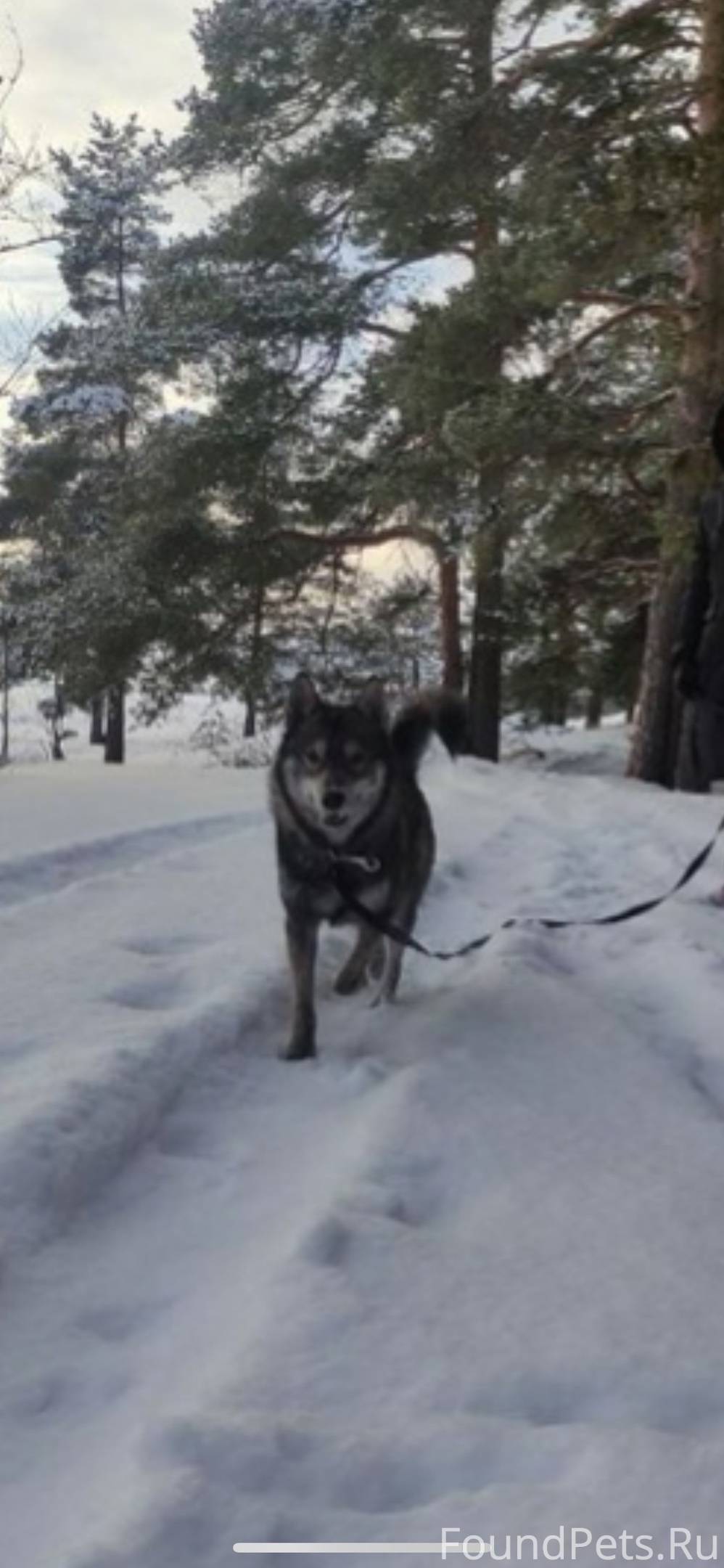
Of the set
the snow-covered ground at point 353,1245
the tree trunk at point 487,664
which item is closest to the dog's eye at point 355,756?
the snow-covered ground at point 353,1245

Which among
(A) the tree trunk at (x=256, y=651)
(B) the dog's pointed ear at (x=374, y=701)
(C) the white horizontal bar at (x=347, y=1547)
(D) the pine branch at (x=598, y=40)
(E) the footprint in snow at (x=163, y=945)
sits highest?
(D) the pine branch at (x=598, y=40)

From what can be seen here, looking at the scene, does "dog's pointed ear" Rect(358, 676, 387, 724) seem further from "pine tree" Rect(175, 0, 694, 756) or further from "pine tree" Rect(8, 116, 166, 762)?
"pine tree" Rect(8, 116, 166, 762)

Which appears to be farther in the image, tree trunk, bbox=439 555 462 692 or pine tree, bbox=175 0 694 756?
tree trunk, bbox=439 555 462 692

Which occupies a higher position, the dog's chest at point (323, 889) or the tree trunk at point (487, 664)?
the tree trunk at point (487, 664)

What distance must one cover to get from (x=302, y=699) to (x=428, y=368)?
1136cm

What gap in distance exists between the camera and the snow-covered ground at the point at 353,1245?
6.70 ft

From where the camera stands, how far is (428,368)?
1521cm

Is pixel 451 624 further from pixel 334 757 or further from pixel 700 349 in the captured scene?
pixel 334 757

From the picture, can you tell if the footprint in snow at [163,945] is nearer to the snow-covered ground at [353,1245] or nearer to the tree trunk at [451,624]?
the snow-covered ground at [353,1245]

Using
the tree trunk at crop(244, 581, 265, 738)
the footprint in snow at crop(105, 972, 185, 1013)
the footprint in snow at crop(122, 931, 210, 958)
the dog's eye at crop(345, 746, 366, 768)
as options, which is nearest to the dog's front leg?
the footprint in snow at crop(105, 972, 185, 1013)

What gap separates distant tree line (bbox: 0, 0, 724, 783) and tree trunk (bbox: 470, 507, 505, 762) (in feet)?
0.15

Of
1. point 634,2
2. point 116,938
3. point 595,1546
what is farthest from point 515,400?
point 595,1546

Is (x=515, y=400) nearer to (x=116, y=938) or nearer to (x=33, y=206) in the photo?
(x=33, y=206)

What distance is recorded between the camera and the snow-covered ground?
2043 millimetres
